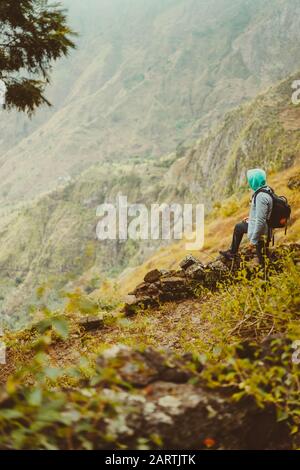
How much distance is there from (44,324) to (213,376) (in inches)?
39.3

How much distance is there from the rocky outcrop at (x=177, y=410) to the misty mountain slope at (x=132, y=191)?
688 inches

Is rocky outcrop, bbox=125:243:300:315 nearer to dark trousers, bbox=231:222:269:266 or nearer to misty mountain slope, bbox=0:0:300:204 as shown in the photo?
dark trousers, bbox=231:222:269:266

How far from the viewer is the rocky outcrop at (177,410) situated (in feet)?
8.17

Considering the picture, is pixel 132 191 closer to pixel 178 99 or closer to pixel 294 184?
pixel 294 184

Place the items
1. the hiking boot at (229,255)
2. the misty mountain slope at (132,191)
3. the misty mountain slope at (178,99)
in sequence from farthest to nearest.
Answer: the misty mountain slope at (178,99) → the misty mountain slope at (132,191) → the hiking boot at (229,255)

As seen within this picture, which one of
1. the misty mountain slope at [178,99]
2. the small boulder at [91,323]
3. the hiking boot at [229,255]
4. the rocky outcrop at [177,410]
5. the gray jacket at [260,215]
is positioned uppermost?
the misty mountain slope at [178,99]

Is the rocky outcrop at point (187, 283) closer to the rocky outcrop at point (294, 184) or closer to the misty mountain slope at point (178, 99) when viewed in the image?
the rocky outcrop at point (294, 184)

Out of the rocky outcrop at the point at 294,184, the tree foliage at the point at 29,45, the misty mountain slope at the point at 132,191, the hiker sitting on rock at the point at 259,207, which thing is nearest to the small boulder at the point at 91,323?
the hiker sitting on rock at the point at 259,207

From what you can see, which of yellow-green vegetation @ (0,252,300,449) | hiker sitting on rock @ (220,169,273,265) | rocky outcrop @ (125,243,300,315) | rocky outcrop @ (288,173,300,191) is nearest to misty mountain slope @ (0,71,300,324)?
rocky outcrop @ (288,173,300,191)

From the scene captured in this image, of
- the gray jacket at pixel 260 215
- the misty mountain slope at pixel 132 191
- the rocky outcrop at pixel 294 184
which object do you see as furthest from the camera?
the misty mountain slope at pixel 132 191

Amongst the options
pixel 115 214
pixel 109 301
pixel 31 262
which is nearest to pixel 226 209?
pixel 109 301

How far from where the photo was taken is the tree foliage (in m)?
6.66

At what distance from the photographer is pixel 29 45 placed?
23.0ft

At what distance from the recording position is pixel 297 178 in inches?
606
